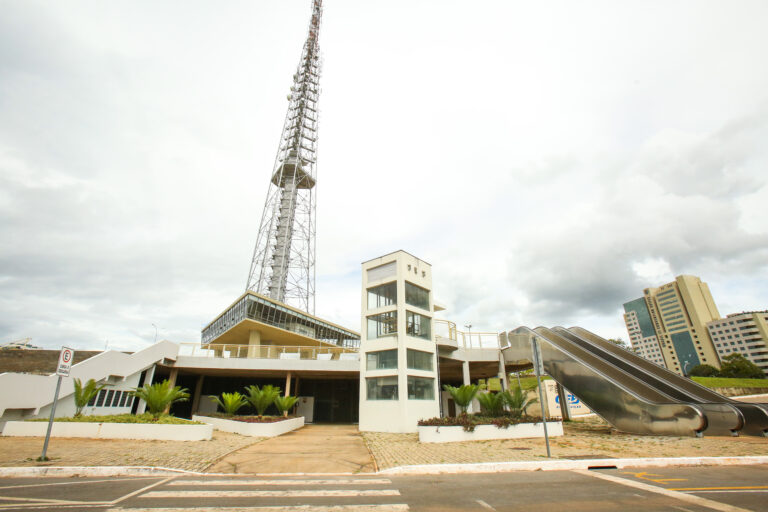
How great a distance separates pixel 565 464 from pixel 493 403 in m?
8.37

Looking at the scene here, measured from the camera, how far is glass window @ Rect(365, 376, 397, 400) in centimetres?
2095

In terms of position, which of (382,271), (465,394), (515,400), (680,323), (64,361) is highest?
(680,323)

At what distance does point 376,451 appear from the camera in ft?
41.4

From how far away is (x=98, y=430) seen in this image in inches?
540

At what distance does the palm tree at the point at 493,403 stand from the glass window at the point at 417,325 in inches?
235

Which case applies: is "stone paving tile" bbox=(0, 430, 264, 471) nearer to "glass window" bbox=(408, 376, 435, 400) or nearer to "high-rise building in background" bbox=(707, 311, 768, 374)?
"glass window" bbox=(408, 376, 435, 400)

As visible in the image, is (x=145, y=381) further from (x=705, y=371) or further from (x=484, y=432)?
(x=705, y=371)

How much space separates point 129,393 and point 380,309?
52.8 feet

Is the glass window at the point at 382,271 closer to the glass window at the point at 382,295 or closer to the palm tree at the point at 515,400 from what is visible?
the glass window at the point at 382,295

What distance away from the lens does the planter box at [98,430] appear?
1359cm

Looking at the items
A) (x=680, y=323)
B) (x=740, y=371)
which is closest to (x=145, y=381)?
(x=740, y=371)

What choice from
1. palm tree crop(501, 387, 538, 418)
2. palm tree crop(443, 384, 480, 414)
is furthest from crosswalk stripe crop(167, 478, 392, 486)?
palm tree crop(501, 387, 538, 418)

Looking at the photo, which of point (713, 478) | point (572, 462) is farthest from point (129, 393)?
point (713, 478)

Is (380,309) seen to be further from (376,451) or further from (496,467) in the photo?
(496,467)
